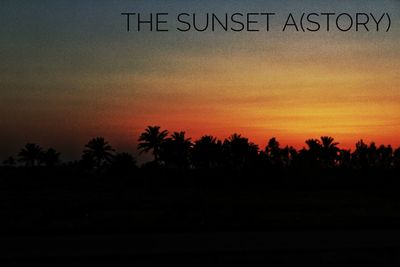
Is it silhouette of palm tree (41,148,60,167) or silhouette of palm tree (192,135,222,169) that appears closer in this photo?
silhouette of palm tree (192,135,222,169)

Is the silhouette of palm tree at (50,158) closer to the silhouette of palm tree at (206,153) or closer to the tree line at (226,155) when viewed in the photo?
the tree line at (226,155)

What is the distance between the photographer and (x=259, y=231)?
12.4 m

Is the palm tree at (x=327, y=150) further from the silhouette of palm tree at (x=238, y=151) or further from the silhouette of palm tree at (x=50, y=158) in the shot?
the silhouette of palm tree at (x=50, y=158)

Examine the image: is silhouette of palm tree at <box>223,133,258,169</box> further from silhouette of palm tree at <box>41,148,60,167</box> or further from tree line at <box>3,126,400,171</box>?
silhouette of palm tree at <box>41,148,60,167</box>

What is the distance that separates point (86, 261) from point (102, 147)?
93.2 m

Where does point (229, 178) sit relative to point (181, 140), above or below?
below

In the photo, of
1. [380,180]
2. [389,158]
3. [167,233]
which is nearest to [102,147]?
[380,180]

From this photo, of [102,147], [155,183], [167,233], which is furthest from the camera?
[102,147]

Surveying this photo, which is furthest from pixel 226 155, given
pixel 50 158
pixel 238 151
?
pixel 50 158

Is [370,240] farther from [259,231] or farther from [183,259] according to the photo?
[183,259]

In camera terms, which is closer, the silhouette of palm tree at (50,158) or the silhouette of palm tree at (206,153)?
the silhouette of palm tree at (206,153)

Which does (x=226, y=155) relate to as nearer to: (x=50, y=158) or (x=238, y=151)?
(x=238, y=151)

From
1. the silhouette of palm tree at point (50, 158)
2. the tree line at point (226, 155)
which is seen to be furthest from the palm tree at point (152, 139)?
the silhouette of palm tree at point (50, 158)

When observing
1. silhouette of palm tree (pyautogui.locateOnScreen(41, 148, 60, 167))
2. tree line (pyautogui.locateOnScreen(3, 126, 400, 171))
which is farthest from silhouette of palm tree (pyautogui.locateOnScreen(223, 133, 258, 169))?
silhouette of palm tree (pyautogui.locateOnScreen(41, 148, 60, 167))
